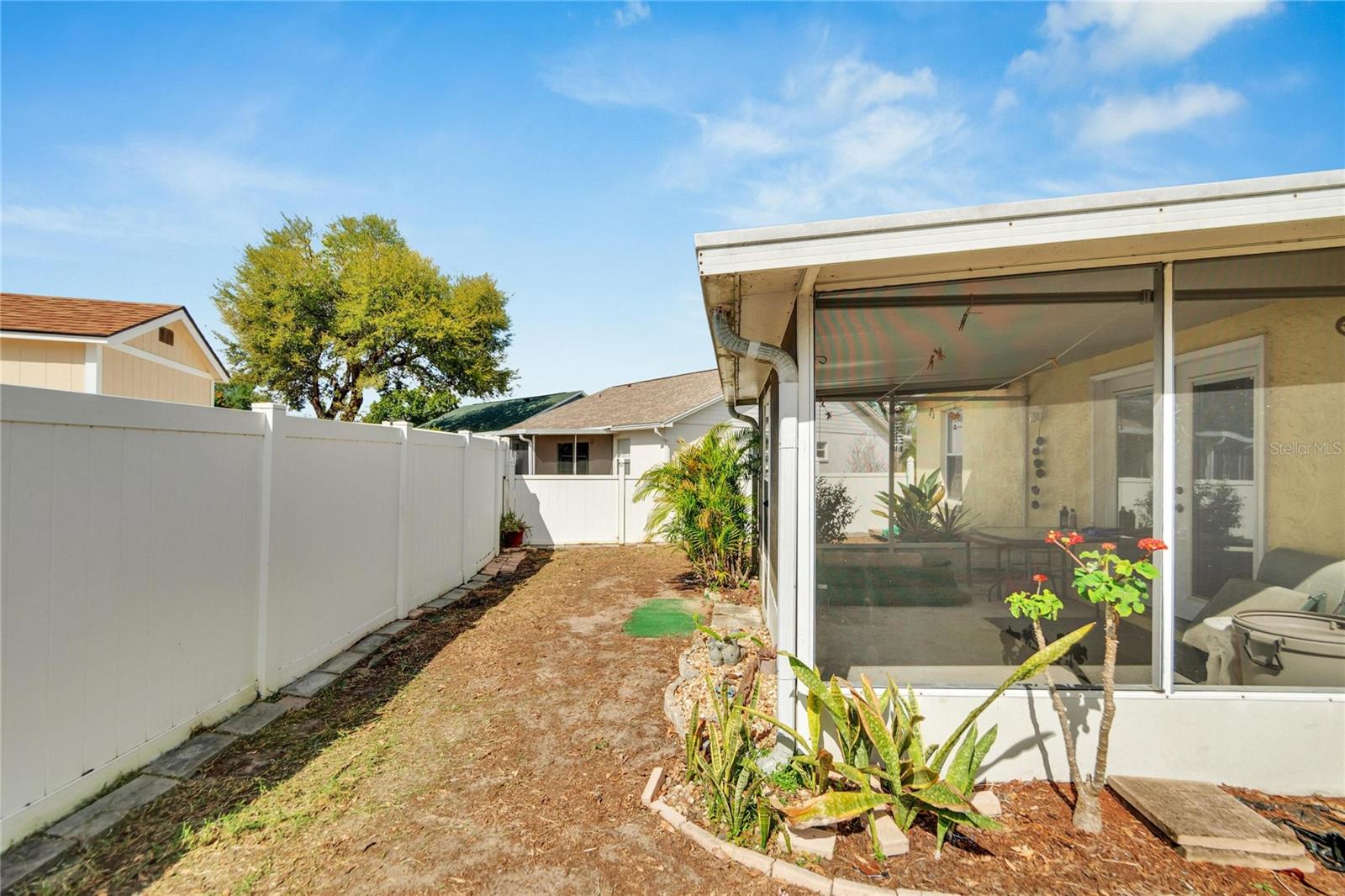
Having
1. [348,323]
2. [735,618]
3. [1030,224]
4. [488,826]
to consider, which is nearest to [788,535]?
[1030,224]

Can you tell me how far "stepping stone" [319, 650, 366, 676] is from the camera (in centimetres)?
460

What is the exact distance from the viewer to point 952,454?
11.7 feet

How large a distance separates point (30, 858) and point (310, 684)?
6.46ft

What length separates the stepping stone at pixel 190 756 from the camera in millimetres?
3043

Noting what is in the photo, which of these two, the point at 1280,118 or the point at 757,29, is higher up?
the point at 757,29

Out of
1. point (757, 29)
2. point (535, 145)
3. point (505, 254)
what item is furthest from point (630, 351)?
point (757, 29)

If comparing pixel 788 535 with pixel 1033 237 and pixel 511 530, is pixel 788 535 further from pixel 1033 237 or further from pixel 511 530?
pixel 511 530

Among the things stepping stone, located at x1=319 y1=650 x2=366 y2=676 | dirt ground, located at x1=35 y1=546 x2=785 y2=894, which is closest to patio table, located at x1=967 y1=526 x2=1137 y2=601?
dirt ground, located at x1=35 y1=546 x2=785 y2=894

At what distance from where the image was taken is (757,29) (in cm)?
627

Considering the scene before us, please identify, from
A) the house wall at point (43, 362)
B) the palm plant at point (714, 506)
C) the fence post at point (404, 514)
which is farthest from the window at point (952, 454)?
the house wall at point (43, 362)

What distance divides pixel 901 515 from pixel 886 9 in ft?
17.8

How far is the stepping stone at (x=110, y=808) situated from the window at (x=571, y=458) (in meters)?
13.4

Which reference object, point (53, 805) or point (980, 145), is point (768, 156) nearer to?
point (980, 145)

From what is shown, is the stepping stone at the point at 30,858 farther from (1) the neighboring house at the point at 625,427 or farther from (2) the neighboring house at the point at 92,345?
(1) the neighboring house at the point at 625,427
